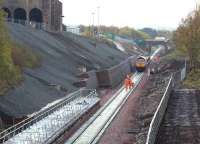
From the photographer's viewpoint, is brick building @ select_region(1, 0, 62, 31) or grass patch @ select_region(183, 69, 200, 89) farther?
brick building @ select_region(1, 0, 62, 31)

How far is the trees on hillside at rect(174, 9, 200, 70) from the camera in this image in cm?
7331

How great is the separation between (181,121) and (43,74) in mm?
16772

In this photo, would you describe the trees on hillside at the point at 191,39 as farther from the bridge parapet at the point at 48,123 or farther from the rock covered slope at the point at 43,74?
the bridge parapet at the point at 48,123

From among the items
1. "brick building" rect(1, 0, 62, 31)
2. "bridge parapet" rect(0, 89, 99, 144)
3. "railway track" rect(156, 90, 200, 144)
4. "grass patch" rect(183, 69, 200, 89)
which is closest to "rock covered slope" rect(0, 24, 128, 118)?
"bridge parapet" rect(0, 89, 99, 144)

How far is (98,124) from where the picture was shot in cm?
3566

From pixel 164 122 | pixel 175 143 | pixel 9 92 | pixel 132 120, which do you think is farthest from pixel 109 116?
pixel 175 143

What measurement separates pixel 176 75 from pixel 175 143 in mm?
32620

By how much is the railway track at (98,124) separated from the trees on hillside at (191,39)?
25707 mm

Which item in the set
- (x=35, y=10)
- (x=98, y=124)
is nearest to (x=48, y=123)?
(x=98, y=124)

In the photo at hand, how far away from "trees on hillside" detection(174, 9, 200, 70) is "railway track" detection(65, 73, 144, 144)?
2571 cm

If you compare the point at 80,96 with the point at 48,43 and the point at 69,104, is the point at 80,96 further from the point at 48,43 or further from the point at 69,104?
the point at 48,43

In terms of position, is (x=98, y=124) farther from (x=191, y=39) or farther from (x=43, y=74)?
(x=191, y=39)

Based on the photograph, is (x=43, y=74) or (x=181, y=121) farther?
(x=43, y=74)

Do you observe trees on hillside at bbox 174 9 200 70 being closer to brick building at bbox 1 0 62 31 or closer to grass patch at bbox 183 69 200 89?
grass patch at bbox 183 69 200 89
